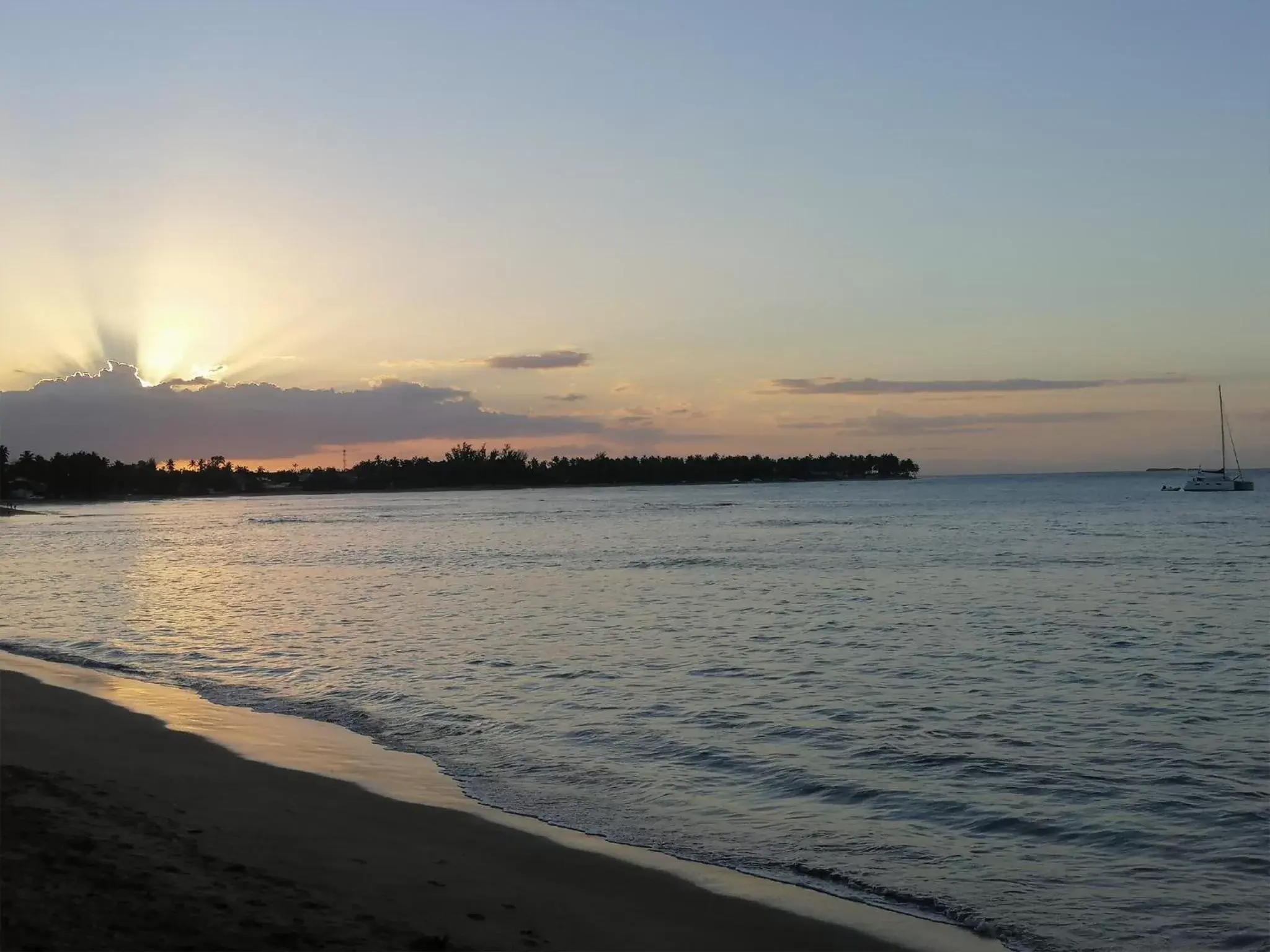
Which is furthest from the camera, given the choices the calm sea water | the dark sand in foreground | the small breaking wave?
the small breaking wave

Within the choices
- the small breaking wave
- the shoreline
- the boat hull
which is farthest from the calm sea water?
the boat hull

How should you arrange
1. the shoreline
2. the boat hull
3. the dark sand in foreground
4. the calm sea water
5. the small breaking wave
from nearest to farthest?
1. the dark sand in foreground
2. the shoreline
3. the calm sea water
4. the small breaking wave
5. the boat hull

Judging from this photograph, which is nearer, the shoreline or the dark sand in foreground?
the dark sand in foreground

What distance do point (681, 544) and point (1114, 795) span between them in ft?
177

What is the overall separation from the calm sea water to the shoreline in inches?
22.3

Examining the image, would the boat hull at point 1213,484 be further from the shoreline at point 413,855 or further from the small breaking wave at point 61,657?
the shoreline at point 413,855

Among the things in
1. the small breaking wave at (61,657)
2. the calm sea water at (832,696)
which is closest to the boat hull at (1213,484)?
the calm sea water at (832,696)

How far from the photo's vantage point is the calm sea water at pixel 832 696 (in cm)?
997

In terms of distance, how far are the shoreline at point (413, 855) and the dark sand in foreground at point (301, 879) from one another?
28mm

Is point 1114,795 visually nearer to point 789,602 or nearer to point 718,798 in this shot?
point 718,798

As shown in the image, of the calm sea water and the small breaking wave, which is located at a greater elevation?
the small breaking wave

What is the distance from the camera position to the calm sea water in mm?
9969

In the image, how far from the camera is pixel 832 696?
705 inches

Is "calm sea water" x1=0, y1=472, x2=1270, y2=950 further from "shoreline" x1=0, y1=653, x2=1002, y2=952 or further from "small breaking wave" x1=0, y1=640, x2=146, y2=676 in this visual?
"shoreline" x1=0, y1=653, x2=1002, y2=952
